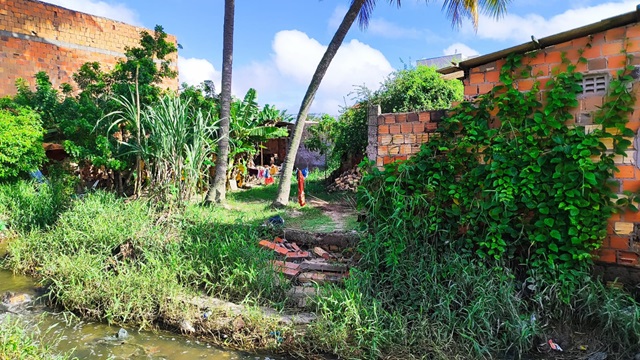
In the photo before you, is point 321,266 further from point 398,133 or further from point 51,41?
point 51,41

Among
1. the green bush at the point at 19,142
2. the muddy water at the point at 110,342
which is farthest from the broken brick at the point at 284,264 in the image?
the green bush at the point at 19,142

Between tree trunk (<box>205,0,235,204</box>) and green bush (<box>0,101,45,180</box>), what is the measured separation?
11.2 feet

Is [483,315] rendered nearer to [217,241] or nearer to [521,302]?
[521,302]

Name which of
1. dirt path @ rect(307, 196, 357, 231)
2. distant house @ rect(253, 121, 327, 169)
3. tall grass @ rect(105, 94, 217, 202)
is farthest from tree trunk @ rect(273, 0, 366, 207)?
distant house @ rect(253, 121, 327, 169)

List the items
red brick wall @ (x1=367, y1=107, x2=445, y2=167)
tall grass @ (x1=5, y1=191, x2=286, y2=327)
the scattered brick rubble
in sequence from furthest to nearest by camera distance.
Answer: the scattered brick rubble, red brick wall @ (x1=367, y1=107, x2=445, y2=167), tall grass @ (x1=5, y1=191, x2=286, y2=327)

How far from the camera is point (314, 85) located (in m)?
8.11

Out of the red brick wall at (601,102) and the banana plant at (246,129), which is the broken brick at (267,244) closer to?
the red brick wall at (601,102)

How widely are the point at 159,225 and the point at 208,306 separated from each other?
70.8 inches

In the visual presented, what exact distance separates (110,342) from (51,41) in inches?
437

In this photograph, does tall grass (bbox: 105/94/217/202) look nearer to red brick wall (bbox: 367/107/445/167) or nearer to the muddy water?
the muddy water

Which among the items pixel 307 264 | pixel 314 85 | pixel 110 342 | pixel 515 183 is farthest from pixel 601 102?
pixel 314 85

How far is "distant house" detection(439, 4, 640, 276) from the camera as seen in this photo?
11.0 ft

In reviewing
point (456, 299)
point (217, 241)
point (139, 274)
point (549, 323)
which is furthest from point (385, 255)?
point (139, 274)

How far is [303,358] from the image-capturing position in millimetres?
3377
